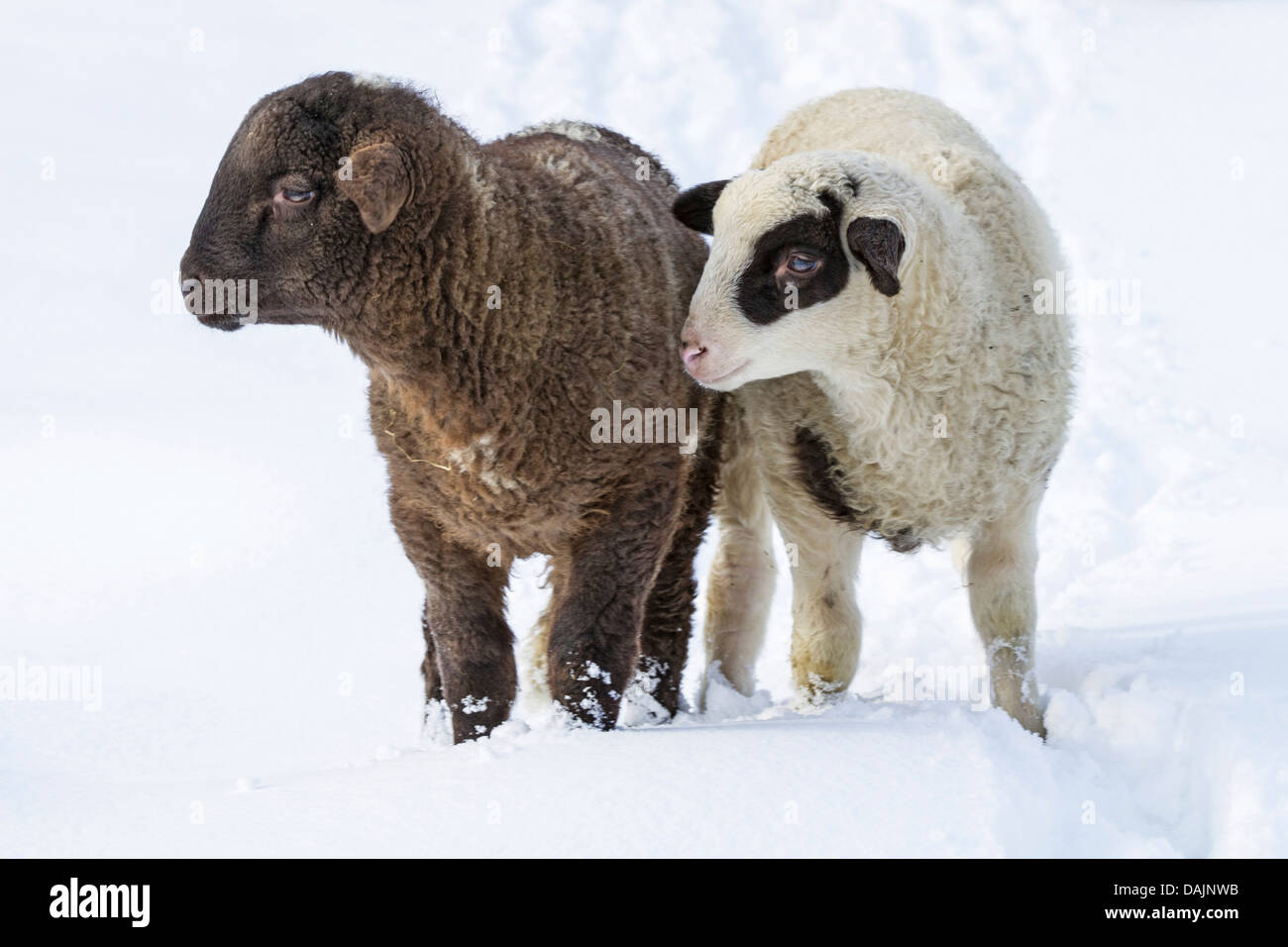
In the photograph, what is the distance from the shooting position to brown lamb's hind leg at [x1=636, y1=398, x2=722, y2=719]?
221 inches

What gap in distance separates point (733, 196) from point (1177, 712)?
2.27 meters

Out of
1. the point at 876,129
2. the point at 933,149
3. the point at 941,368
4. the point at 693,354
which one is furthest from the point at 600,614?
the point at 876,129

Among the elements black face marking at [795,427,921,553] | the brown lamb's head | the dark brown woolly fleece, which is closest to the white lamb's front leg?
black face marking at [795,427,921,553]

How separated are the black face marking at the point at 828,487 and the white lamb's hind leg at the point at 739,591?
787mm

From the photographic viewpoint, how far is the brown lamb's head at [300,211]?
4.32 m

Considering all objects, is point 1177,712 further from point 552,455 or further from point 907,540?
point 552,455

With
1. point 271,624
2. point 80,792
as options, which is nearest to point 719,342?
point 80,792

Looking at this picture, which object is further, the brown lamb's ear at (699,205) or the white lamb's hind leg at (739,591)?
the white lamb's hind leg at (739,591)

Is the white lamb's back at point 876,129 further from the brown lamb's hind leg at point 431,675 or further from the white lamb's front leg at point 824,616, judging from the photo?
the brown lamb's hind leg at point 431,675

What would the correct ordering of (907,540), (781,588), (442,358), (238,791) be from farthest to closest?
1. (781,588)
2. (907,540)
3. (442,358)
4. (238,791)

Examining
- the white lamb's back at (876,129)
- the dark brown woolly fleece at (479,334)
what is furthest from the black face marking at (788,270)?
the white lamb's back at (876,129)

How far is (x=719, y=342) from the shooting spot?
4699 millimetres

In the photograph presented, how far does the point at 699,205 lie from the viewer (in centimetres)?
530

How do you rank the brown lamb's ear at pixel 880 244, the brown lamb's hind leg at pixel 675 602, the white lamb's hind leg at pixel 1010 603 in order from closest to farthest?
the brown lamb's ear at pixel 880 244
the white lamb's hind leg at pixel 1010 603
the brown lamb's hind leg at pixel 675 602
